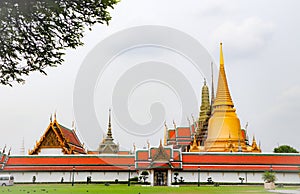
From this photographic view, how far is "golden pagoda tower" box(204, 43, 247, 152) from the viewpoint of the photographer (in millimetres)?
47344

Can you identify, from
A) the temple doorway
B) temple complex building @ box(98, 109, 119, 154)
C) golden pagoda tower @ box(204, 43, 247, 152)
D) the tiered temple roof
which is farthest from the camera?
temple complex building @ box(98, 109, 119, 154)

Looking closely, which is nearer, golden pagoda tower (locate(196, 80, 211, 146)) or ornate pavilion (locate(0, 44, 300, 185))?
ornate pavilion (locate(0, 44, 300, 185))

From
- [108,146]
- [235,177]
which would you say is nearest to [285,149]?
[235,177]

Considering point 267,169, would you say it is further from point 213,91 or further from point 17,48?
point 17,48

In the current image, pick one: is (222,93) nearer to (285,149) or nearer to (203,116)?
(203,116)

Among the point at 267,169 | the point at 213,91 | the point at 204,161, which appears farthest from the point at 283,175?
the point at 213,91

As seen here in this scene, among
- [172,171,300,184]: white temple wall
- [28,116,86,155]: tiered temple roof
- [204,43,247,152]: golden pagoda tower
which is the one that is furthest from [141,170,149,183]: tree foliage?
[204,43,247,152]: golden pagoda tower

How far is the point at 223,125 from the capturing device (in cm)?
4956

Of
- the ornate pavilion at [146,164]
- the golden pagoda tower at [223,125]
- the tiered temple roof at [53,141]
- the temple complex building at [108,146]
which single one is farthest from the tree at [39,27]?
the temple complex building at [108,146]

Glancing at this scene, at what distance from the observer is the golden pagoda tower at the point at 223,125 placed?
4734cm

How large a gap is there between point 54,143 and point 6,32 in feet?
112

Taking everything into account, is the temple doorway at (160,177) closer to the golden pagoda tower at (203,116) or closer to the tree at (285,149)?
the golden pagoda tower at (203,116)

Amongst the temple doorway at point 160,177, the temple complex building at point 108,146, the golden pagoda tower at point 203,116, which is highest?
the golden pagoda tower at point 203,116

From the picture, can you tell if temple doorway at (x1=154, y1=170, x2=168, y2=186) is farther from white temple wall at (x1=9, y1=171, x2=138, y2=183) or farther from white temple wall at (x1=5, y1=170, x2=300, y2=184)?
white temple wall at (x1=9, y1=171, x2=138, y2=183)
